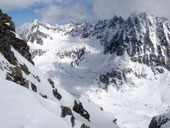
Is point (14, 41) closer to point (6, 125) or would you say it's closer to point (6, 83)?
point (6, 83)

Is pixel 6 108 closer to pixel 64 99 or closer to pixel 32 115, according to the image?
pixel 32 115

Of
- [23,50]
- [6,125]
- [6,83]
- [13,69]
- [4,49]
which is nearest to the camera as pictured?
[6,125]

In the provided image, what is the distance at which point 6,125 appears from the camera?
53.2ft

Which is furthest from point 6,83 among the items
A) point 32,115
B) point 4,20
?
point 4,20

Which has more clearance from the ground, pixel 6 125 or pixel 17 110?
pixel 17 110

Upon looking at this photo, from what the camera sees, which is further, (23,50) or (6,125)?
(23,50)

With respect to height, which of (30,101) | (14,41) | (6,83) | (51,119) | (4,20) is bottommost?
(51,119)

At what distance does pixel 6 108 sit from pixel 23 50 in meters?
52.9

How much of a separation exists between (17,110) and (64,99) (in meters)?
45.6

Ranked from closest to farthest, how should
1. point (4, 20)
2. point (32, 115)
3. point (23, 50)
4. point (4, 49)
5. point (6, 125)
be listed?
point (6, 125) → point (32, 115) → point (4, 49) → point (4, 20) → point (23, 50)

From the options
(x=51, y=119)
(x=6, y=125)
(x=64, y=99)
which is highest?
(x=64, y=99)

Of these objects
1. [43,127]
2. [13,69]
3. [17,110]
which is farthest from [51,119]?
[13,69]

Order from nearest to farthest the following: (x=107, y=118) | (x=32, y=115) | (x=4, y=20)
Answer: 1. (x=32, y=115)
2. (x=4, y=20)
3. (x=107, y=118)

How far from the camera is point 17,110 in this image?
17797mm
